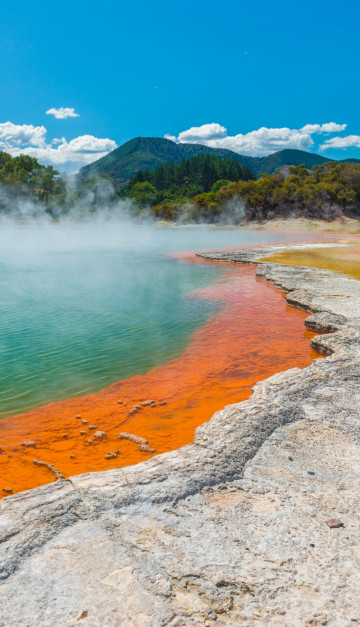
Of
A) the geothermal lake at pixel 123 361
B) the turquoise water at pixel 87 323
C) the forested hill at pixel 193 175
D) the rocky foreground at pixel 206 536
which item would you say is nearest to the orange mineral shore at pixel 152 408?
the geothermal lake at pixel 123 361

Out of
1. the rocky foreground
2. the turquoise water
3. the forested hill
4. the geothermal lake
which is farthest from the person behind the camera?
the forested hill

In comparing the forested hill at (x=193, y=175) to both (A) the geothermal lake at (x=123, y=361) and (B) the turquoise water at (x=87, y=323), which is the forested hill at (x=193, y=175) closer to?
(B) the turquoise water at (x=87, y=323)

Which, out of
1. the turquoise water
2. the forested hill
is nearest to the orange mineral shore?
the turquoise water

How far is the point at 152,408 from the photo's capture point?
605 cm

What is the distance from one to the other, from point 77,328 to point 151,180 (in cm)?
8488

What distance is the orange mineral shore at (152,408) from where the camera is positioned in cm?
479

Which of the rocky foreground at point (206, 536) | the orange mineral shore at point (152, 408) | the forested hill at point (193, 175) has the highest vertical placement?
the forested hill at point (193, 175)

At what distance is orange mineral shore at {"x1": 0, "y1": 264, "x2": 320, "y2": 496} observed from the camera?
4.79m

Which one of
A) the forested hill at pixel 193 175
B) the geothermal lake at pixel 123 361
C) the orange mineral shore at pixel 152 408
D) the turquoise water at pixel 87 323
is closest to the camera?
the orange mineral shore at pixel 152 408

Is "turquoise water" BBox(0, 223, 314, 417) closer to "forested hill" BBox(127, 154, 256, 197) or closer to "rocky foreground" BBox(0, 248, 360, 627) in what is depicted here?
"rocky foreground" BBox(0, 248, 360, 627)

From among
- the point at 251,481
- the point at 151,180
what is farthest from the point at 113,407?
the point at 151,180

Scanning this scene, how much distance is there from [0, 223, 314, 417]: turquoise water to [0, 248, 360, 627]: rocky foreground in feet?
10.7

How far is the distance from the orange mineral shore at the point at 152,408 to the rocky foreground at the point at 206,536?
1066 millimetres

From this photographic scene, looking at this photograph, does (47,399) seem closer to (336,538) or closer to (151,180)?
(336,538)
